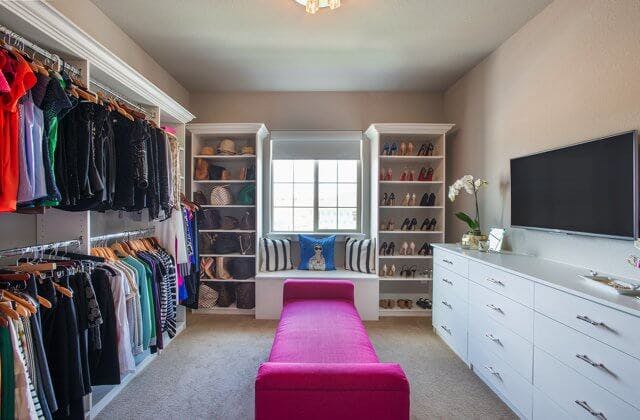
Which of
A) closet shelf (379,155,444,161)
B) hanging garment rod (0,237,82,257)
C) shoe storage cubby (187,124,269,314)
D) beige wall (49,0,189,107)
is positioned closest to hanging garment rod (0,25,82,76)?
beige wall (49,0,189,107)

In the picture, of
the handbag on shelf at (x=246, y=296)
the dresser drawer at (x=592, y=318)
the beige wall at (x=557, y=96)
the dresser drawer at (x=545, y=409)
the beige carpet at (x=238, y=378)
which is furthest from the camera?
the handbag on shelf at (x=246, y=296)

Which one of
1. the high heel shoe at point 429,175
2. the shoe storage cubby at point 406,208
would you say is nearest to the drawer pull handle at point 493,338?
the shoe storage cubby at point 406,208

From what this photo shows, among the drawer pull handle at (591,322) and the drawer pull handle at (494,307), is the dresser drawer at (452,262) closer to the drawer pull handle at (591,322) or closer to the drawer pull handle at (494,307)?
the drawer pull handle at (494,307)

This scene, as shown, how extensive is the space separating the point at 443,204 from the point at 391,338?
1606 mm

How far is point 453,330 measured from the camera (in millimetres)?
2641

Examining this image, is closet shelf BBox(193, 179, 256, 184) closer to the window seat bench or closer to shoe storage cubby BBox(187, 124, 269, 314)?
shoe storage cubby BBox(187, 124, 269, 314)

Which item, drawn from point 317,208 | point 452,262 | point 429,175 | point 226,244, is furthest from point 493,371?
point 226,244

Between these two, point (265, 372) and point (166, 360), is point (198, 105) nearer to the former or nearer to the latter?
point (166, 360)

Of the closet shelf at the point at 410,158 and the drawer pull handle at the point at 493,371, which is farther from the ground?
the closet shelf at the point at 410,158

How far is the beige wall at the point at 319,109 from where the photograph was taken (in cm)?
399

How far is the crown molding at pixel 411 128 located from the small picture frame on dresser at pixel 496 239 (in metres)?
1.35

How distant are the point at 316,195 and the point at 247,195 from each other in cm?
90

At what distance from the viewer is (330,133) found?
156 inches

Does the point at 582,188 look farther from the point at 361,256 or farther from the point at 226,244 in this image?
the point at 226,244
